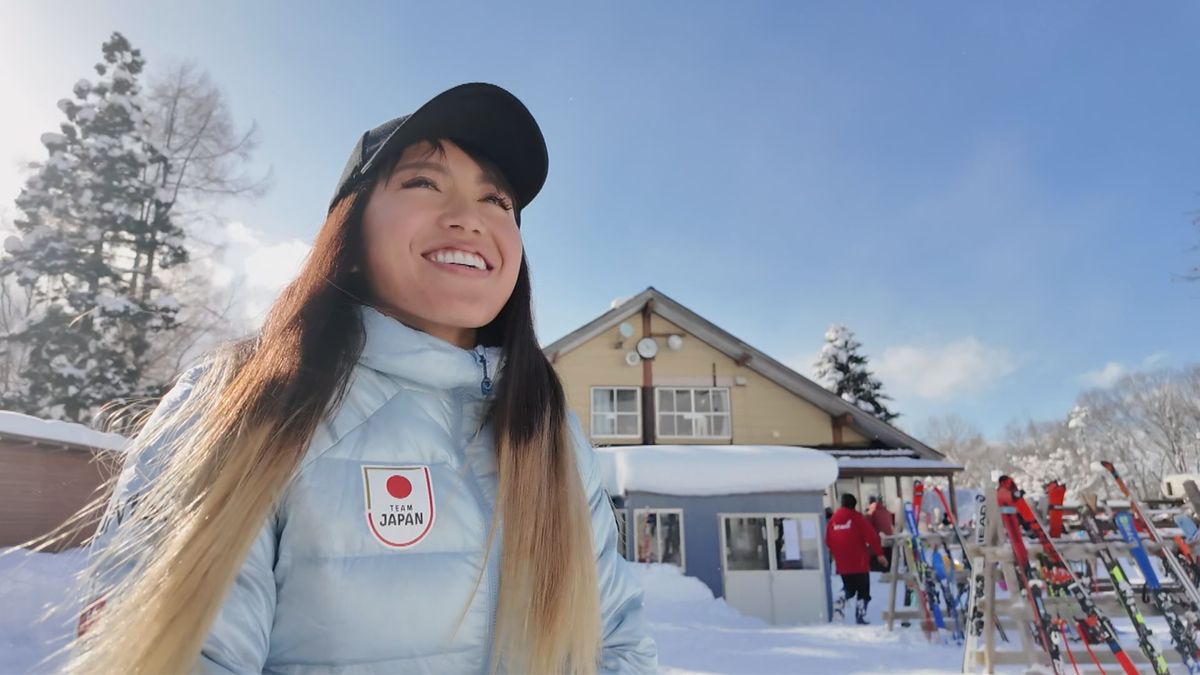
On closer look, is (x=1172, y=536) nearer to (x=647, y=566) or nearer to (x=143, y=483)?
(x=647, y=566)

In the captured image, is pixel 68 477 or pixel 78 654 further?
pixel 68 477

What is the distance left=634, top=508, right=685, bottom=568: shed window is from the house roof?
6.87 m

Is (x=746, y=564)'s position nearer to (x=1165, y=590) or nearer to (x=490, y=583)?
(x=1165, y=590)

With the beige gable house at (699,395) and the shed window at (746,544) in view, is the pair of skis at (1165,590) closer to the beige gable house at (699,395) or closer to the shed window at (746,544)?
the shed window at (746,544)

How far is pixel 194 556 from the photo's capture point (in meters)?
→ 0.98

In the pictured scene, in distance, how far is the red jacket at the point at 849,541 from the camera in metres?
11.2

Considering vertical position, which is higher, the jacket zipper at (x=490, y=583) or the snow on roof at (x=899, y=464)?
the snow on roof at (x=899, y=464)

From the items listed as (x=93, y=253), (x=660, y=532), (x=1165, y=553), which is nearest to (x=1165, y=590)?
(x=1165, y=553)

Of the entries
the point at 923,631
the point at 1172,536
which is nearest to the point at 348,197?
the point at 1172,536

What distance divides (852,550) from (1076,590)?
4.80 meters

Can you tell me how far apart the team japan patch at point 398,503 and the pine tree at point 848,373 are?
121 feet

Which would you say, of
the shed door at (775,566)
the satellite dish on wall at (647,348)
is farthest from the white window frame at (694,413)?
the shed door at (775,566)

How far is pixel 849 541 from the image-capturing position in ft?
37.3

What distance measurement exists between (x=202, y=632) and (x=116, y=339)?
19.5 metres
